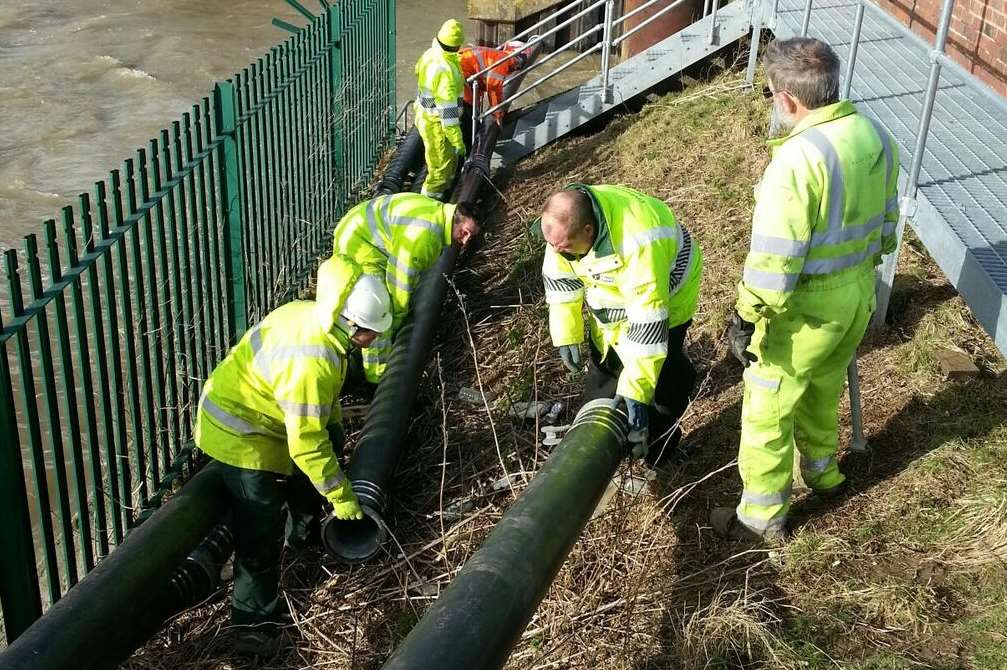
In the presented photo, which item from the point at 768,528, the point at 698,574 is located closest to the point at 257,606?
the point at 698,574

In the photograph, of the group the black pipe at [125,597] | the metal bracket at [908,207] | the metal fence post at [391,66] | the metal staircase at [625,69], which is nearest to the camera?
the black pipe at [125,597]

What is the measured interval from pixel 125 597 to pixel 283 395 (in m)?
0.92

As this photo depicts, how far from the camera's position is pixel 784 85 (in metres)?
3.90

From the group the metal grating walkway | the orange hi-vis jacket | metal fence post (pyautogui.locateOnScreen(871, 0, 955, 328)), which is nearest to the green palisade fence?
the orange hi-vis jacket

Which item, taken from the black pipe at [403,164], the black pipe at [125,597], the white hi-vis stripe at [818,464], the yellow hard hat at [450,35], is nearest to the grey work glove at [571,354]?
the white hi-vis stripe at [818,464]

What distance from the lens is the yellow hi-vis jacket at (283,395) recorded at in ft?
13.1

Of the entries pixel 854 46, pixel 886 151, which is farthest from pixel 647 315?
pixel 854 46

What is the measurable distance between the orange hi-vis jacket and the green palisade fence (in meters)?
1.59

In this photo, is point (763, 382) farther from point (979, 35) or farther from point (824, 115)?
point (979, 35)

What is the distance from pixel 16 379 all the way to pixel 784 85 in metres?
5.73

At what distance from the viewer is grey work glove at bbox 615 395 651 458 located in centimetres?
414

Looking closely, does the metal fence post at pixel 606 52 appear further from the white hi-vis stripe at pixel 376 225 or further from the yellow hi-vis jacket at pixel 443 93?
the white hi-vis stripe at pixel 376 225

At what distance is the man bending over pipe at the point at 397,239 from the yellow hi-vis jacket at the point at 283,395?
154 centimetres

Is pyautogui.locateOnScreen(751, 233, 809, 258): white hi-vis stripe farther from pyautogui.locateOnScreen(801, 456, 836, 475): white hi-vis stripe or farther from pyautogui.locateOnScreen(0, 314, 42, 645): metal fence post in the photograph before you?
pyautogui.locateOnScreen(0, 314, 42, 645): metal fence post
